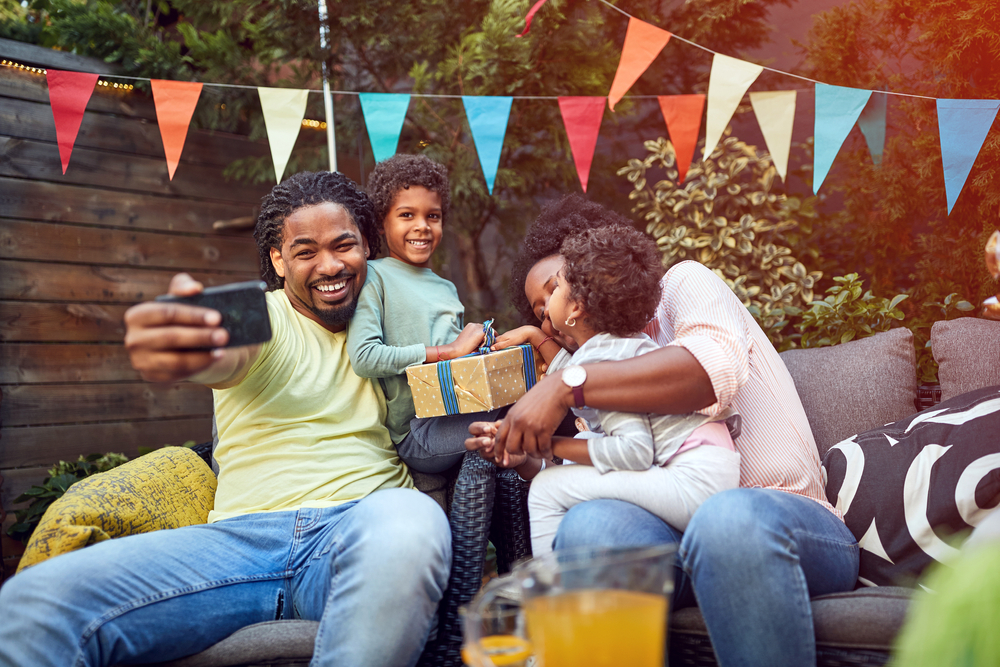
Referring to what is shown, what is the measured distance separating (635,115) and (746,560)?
301cm

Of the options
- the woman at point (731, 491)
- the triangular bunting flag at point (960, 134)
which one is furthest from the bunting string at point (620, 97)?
the woman at point (731, 491)

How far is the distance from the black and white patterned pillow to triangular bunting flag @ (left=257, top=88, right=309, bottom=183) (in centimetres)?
212

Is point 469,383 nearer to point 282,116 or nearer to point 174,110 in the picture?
point 282,116

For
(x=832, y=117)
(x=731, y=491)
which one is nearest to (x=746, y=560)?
(x=731, y=491)

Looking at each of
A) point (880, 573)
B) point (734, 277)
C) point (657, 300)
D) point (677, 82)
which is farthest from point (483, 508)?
point (677, 82)

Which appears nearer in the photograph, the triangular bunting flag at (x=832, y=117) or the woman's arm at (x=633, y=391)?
the woman's arm at (x=633, y=391)

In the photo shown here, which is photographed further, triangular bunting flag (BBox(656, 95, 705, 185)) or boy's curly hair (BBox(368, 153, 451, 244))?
triangular bunting flag (BBox(656, 95, 705, 185))

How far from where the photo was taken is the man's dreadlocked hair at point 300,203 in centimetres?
170

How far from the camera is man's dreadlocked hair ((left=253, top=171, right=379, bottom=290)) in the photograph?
1701mm

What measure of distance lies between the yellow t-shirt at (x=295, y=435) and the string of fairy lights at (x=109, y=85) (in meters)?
2.07

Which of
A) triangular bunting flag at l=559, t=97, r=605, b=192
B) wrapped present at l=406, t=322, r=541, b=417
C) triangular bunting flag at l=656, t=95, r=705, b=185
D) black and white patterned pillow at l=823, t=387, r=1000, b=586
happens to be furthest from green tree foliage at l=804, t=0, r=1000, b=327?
wrapped present at l=406, t=322, r=541, b=417

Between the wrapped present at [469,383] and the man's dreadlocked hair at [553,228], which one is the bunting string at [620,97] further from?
the wrapped present at [469,383]

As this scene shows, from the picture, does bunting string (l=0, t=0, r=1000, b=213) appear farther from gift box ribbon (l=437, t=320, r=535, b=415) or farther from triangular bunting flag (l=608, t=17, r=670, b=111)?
gift box ribbon (l=437, t=320, r=535, b=415)

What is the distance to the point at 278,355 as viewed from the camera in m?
1.57
